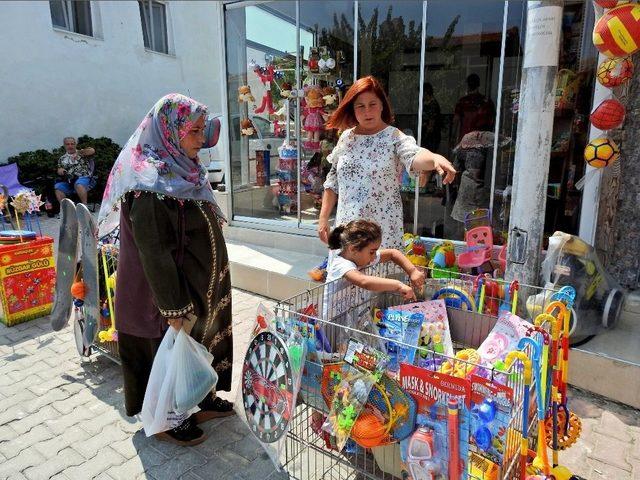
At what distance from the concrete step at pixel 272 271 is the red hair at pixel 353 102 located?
69.3 inches

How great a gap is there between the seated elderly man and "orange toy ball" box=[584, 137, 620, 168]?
27.1 feet

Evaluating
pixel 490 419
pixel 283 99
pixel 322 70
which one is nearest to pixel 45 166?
pixel 283 99

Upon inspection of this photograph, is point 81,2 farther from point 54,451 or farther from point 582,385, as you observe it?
point 582,385

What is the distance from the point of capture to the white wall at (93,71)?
9.88 metres

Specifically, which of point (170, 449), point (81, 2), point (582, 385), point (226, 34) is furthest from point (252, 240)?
point (81, 2)

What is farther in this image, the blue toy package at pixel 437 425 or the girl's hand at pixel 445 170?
the girl's hand at pixel 445 170

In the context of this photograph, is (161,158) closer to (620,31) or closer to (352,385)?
(352,385)

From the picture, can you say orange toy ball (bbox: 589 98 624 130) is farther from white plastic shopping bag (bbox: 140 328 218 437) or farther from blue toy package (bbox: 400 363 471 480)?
white plastic shopping bag (bbox: 140 328 218 437)

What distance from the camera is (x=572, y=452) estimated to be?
8.46 ft

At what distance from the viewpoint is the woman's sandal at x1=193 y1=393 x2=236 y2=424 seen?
2.93 metres

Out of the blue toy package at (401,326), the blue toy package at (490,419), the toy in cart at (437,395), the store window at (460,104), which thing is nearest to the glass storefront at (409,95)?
the store window at (460,104)

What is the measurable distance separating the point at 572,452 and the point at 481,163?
2862mm

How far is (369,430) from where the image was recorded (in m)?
1.73

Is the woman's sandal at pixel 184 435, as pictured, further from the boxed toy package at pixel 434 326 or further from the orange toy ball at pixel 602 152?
the orange toy ball at pixel 602 152
